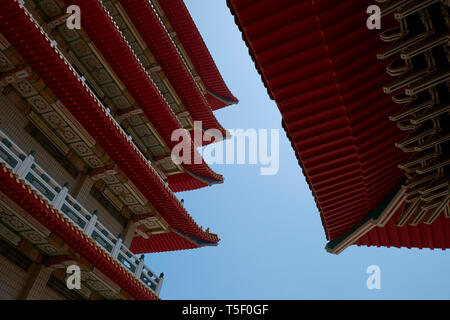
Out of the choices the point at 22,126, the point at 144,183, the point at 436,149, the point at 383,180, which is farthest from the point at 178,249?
the point at 436,149

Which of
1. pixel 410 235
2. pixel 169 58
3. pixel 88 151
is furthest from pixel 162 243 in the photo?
pixel 410 235

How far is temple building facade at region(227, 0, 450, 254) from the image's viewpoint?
3.49 m

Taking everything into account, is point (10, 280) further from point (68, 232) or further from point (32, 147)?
point (32, 147)

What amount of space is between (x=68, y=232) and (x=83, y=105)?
387cm

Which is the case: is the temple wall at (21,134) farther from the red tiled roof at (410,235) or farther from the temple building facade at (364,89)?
the red tiled roof at (410,235)

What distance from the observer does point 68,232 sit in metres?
10.2

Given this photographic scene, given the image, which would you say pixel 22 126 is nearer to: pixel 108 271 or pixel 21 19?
pixel 21 19

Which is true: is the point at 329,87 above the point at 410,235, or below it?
above

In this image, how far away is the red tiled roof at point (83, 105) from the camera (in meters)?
9.51

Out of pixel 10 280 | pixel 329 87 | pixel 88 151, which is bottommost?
pixel 329 87

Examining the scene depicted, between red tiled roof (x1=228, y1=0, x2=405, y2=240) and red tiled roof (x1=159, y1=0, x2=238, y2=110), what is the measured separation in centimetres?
1776

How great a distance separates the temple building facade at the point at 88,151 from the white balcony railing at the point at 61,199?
0.04m

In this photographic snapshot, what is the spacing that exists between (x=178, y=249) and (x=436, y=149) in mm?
15195
